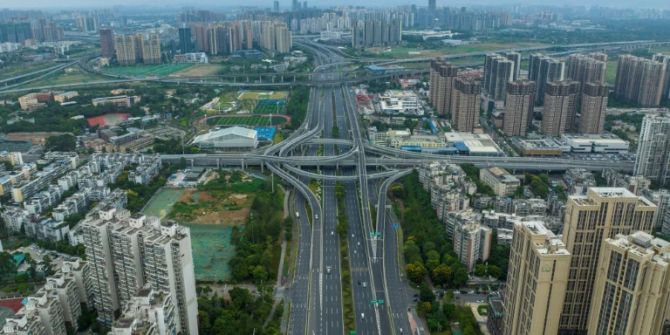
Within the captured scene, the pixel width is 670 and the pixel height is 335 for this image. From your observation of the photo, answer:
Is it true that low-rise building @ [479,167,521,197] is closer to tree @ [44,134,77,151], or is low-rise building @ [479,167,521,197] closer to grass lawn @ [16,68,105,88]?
tree @ [44,134,77,151]

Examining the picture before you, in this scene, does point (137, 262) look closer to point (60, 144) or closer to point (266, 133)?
point (266, 133)

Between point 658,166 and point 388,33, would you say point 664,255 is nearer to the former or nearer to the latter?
point 658,166

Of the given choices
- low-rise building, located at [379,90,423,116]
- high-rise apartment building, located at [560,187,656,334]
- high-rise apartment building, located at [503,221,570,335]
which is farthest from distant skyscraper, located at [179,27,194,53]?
high-rise apartment building, located at [560,187,656,334]

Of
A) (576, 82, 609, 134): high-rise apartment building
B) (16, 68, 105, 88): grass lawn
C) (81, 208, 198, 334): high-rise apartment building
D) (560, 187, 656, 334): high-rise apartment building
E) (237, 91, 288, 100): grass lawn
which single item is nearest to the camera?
(560, 187, 656, 334): high-rise apartment building

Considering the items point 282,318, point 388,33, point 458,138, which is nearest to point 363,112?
point 458,138

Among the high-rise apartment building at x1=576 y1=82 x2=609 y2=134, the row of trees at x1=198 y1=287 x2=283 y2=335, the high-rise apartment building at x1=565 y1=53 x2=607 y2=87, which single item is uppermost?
the high-rise apartment building at x1=565 y1=53 x2=607 y2=87

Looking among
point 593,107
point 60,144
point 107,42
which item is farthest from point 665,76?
point 107,42
